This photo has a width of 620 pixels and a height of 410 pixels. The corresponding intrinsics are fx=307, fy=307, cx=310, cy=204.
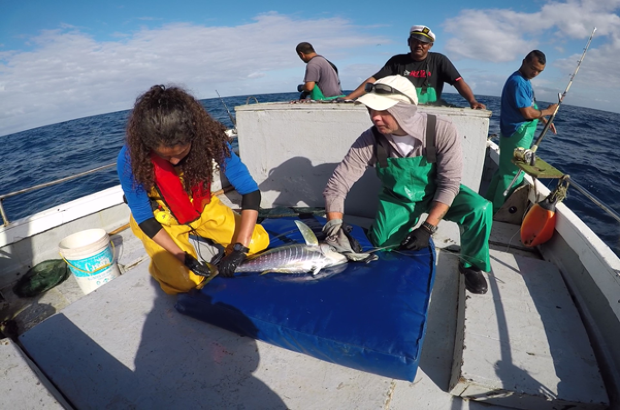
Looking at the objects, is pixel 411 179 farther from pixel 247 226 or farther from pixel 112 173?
pixel 112 173

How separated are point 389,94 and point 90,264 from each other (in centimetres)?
323

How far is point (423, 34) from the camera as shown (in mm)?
4094

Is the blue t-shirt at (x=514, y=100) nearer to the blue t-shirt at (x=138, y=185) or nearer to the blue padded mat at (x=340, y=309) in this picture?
the blue padded mat at (x=340, y=309)

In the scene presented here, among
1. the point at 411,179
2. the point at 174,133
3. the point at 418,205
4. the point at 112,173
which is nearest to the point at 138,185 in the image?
the point at 174,133

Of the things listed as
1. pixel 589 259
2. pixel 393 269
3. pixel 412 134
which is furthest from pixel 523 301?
pixel 412 134

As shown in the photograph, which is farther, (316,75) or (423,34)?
(316,75)

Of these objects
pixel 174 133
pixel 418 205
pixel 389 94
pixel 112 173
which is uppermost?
pixel 389 94

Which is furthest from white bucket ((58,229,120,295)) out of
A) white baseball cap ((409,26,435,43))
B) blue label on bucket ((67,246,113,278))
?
white baseball cap ((409,26,435,43))

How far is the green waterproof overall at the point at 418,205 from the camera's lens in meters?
2.71

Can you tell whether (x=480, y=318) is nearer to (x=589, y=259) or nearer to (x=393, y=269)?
(x=393, y=269)

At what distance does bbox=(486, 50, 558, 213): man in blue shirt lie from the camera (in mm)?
4262

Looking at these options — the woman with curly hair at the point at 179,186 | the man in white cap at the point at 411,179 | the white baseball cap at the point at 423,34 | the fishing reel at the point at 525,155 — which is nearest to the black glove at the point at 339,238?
the man in white cap at the point at 411,179

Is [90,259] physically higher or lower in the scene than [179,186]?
lower

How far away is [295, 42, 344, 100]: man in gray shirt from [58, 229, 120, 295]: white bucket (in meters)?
4.08
